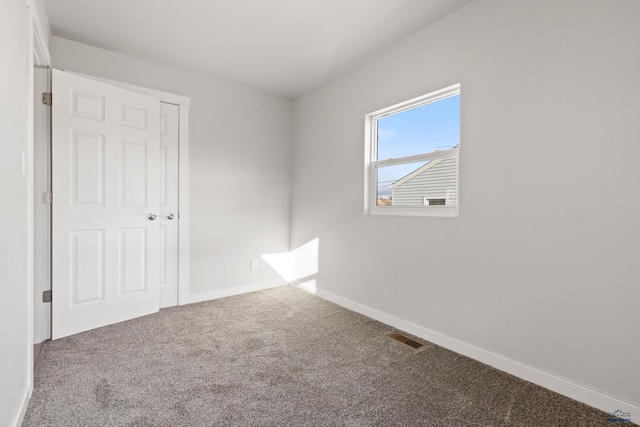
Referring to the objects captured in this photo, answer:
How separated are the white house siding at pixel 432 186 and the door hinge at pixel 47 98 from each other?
2.97 meters

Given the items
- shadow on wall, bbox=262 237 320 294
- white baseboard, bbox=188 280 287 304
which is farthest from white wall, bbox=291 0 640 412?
white baseboard, bbox=188 280 287 304

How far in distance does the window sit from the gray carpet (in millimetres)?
1137

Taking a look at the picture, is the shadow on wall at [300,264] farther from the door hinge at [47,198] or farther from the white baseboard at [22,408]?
the white baseboard at [22,408]

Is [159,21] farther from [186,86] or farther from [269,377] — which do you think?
[269,377]

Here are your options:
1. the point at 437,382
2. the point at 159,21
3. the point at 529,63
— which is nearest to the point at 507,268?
the point at 437,382

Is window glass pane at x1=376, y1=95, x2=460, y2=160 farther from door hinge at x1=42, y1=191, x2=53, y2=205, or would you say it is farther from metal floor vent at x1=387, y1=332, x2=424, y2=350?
door hinge at x1=42, y1=191, x2=53, y2=205

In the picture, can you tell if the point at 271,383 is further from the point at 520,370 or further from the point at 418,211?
the point at 418,211

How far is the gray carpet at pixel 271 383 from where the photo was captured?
158cm

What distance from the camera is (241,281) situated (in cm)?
377

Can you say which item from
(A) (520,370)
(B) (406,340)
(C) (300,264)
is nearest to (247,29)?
(C) (300,264)

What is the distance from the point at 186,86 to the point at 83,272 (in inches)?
81.6

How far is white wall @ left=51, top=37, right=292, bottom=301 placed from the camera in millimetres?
3350

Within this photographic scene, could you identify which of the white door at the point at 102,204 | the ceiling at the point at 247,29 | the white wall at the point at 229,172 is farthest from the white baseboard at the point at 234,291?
the ceiling at the point at 247,29

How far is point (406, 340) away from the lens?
250 cm
